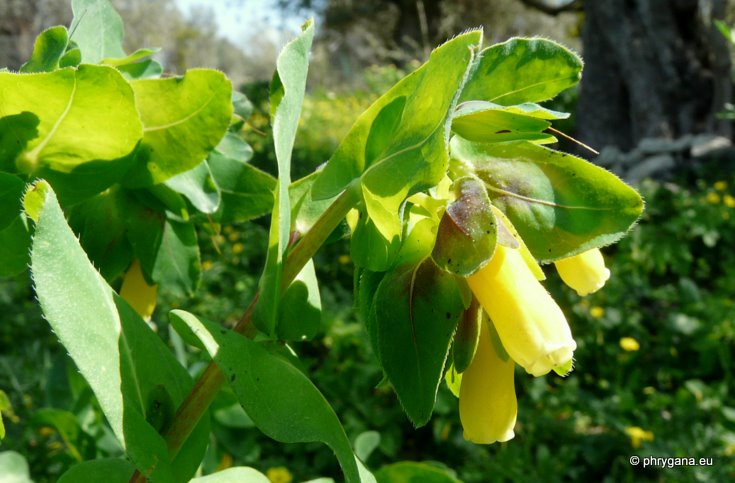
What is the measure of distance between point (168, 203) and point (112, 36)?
202 millimetres

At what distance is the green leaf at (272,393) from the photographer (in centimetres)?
50

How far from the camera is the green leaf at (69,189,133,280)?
73 cm

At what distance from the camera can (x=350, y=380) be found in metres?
2.77

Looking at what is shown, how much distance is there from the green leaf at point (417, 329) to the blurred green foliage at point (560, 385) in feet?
2.80

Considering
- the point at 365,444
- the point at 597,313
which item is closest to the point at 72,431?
the point at 365,444

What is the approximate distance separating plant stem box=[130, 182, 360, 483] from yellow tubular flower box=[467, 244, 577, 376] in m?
0.12

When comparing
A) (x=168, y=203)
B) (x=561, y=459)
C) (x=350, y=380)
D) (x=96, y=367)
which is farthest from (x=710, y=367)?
(x=96, y=367)

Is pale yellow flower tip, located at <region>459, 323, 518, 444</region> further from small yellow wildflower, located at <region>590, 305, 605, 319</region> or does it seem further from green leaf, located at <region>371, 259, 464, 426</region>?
small yellow wildflower, located at <region>590, 305, 605, 319</region>

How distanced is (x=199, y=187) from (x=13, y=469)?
547 mm

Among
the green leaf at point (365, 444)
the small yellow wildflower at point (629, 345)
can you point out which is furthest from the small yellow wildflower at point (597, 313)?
the green leaf at point (365, 444)

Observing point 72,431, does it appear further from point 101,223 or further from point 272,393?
point 272,393

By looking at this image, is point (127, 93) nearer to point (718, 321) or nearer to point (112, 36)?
point (112, 36)

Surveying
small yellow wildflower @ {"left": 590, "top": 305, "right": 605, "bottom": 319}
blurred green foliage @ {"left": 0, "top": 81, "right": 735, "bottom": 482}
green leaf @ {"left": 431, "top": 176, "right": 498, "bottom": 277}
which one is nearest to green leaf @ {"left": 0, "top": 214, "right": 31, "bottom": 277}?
green leaf @ {"left": 431, "top": 176, "right": 498, "bottom": 277}

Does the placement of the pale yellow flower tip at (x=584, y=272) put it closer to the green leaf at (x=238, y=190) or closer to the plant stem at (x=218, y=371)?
the plant stem at (x=218, y=371)
